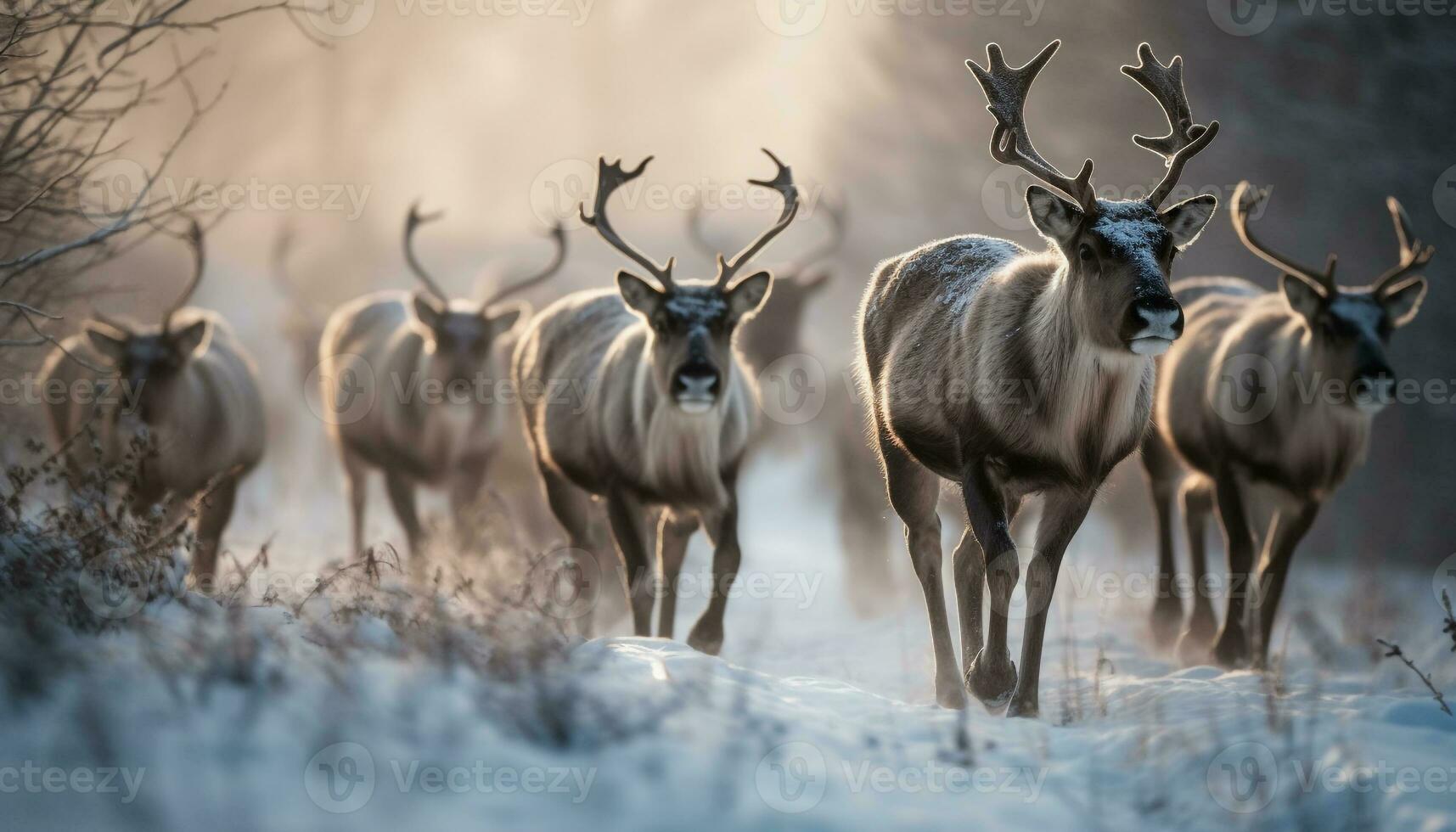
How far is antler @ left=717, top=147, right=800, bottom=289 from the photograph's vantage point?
7.20 metres

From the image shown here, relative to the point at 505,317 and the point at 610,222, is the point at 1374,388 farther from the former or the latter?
the point at 505,317

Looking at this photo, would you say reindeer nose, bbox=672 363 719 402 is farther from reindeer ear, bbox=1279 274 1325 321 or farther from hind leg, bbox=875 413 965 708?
reindeer ear, bbox=1279 274 1325 321

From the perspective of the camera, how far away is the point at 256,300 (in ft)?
113

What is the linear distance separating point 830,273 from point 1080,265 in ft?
24.9

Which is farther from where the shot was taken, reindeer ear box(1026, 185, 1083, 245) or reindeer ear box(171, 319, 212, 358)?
reindeer ear box(171, 319, 212, 358)

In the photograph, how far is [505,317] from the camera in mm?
10930

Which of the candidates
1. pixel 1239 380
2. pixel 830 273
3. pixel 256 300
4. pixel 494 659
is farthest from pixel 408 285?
pixel 494 659

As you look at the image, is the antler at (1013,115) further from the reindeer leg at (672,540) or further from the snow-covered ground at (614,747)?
the reindeer leg at (672,540)

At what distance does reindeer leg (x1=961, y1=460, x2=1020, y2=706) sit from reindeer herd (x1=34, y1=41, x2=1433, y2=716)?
0.01 meters

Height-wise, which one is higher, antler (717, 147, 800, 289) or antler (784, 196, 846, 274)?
antler (784, 196, 846, 274)

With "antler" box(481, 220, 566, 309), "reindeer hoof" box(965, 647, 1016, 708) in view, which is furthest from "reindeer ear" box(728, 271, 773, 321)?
"antler" box(481, 220, 566, 309)

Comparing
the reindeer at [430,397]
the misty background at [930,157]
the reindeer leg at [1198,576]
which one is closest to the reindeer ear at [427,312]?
the reindeer at [430,397]

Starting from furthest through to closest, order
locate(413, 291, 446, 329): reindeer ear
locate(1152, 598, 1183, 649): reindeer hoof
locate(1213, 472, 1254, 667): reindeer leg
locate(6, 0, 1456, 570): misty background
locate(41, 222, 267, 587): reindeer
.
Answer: locate(6, 0, 1456, 570): misty background, locate(413, 291, 446, 329): reindeer ear, locate(1152, 598, 1183, 649): reindeer hoof, locate(41, 222, 267, 587): reindeer, locate(1213, 472, 1254, 667): reindeer leg

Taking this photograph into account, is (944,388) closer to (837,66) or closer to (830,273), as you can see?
(830,273)
